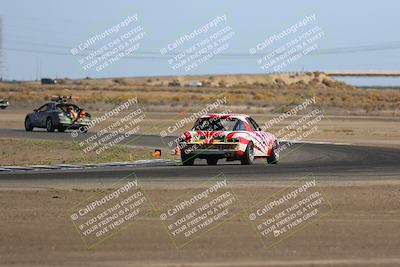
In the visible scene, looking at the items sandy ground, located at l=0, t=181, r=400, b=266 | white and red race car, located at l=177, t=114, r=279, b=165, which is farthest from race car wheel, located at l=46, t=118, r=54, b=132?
sandy ground, located at l=0, t=181, r=400, b=266

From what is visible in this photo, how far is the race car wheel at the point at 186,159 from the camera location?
2456cm

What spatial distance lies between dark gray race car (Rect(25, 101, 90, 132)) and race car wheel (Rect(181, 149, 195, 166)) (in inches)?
738

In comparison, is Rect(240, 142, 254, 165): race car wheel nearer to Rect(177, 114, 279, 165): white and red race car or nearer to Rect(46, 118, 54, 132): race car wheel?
Rect(177, 114, 279, 165): white and red race car

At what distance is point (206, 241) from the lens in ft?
38.2

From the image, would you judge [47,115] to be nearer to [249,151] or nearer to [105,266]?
[249,151]

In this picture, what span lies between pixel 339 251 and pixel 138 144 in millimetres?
24372

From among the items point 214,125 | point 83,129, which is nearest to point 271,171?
point 214,125

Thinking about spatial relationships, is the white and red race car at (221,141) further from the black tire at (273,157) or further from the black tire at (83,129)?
the black tire at (83,129)

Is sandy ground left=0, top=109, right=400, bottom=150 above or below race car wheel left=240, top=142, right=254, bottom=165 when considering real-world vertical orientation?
below

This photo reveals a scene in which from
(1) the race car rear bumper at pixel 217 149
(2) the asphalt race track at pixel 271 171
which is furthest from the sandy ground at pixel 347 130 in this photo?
(1) the race car rear bumper at pixel 217 149

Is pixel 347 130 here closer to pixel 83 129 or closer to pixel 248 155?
pixel 83 129

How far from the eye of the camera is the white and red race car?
79.4 feet

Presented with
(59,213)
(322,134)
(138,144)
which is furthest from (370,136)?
(59,213)

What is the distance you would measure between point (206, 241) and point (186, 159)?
516 inches
